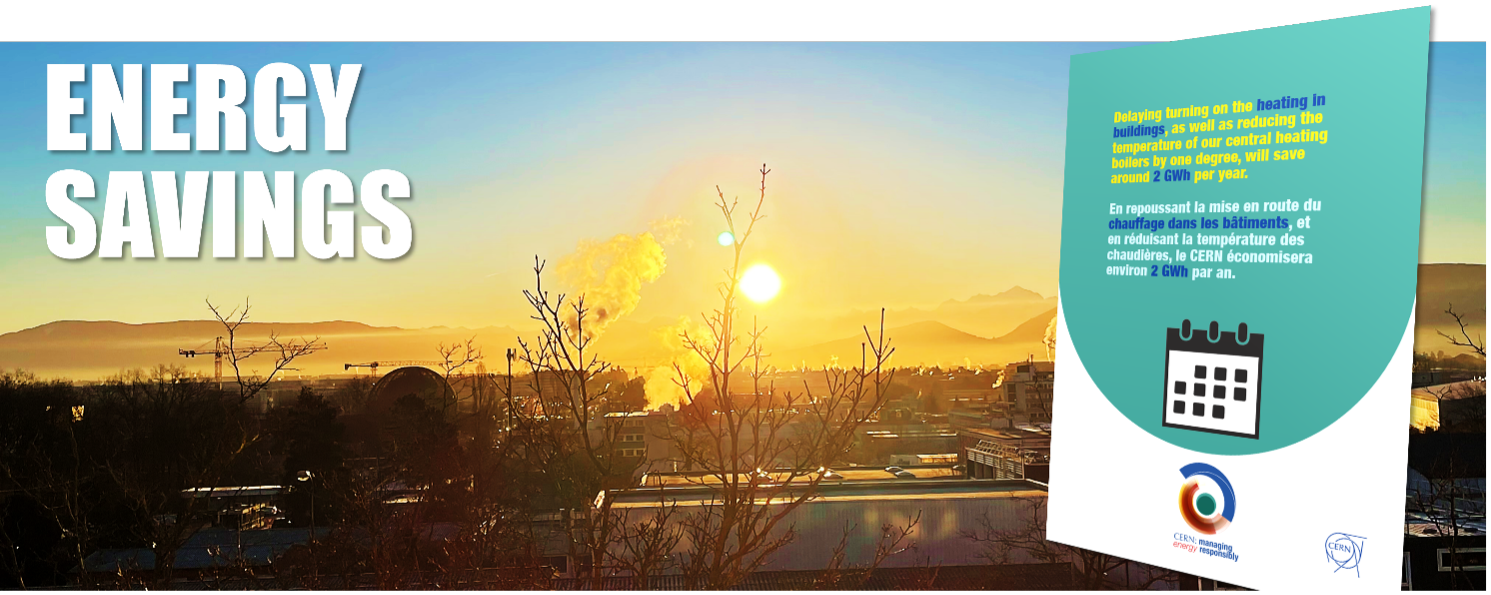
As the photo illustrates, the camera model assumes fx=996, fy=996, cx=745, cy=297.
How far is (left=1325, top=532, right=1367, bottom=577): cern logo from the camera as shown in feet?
7.95

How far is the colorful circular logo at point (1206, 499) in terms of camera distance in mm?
2627

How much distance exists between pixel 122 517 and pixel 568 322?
5458 mm

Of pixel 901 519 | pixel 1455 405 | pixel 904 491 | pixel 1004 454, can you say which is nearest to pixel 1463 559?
pixel 1455 405

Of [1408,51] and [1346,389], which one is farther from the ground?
[1408,51]

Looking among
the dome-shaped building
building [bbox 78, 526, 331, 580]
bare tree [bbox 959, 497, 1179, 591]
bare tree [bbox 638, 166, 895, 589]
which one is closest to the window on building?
bare tree [bbox 959, 497, 1179, 591]

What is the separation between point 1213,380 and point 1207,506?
1.13 ft

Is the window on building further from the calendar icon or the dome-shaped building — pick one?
the dome-shaped building

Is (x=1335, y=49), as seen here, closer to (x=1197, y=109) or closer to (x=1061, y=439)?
(x=1197, y=109)

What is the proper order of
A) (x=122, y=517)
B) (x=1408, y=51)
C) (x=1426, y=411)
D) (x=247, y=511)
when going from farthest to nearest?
(x=247, y=511) < (x=122, y=517) < (x=1426, y=411) < (x=1408, y=51)

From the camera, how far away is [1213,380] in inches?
104

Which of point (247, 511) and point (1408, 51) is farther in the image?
point (247, 511)

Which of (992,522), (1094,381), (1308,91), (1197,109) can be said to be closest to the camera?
(1308,91)

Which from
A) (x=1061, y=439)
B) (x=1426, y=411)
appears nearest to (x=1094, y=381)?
(x=1061, y=439)

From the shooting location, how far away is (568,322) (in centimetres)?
622
